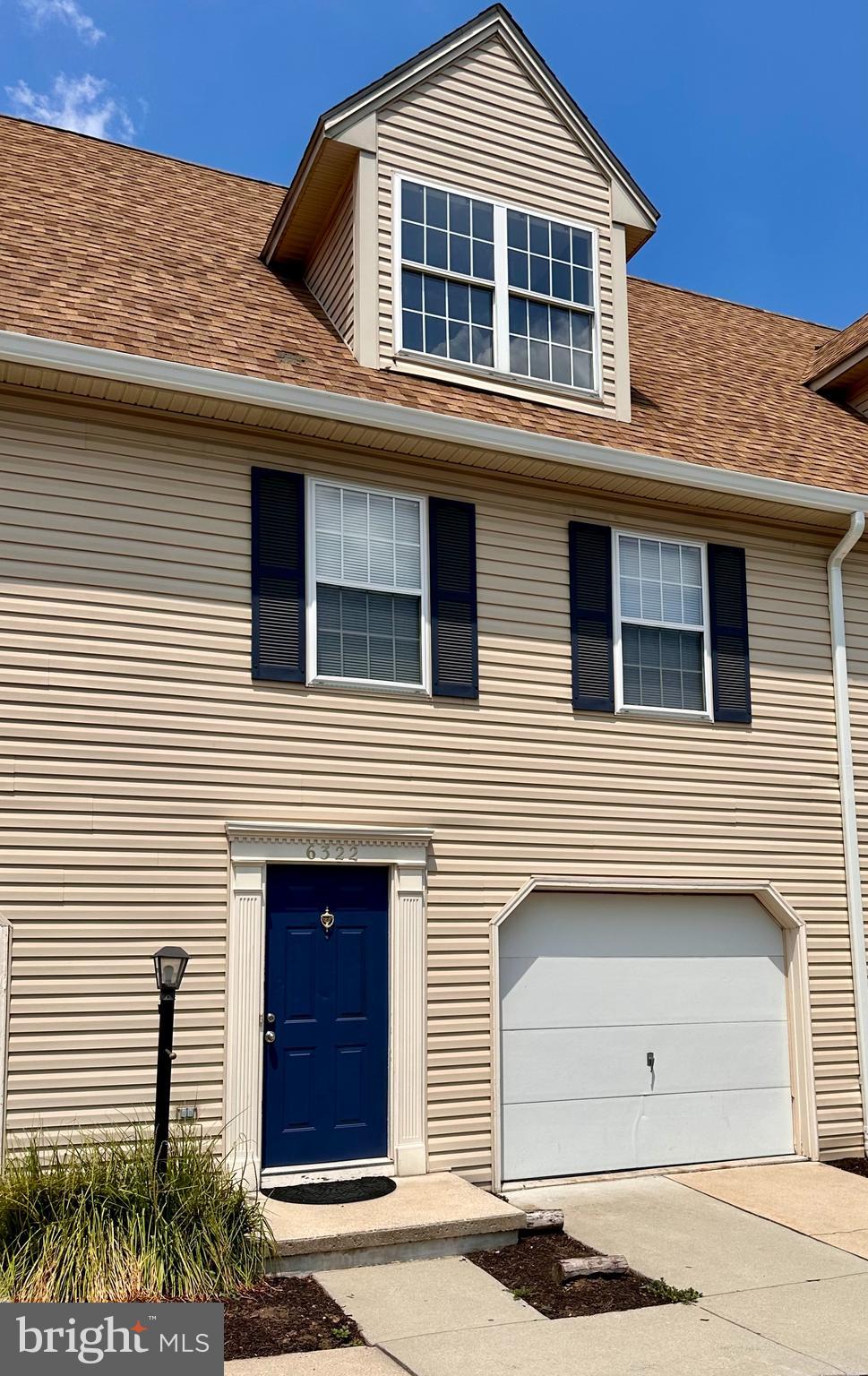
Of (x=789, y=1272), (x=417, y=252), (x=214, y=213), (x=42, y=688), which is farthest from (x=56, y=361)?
(x=789, y=1272)

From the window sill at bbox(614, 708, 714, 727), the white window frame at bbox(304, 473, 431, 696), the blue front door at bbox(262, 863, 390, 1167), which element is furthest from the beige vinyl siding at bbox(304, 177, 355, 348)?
the blue front door at bbox(262, 863, 390, 1167)

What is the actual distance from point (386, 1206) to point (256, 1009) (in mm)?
1435

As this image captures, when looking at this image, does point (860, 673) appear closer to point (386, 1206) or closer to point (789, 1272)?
point (789, 1272)

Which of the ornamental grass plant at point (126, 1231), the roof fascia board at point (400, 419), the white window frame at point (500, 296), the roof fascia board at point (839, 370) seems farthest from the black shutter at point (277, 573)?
the roof fascia board at point (839, 370)

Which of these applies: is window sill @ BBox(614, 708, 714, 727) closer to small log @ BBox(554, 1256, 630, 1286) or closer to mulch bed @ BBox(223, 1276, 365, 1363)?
small log @ BBox(554, 1256, 630, 1286)

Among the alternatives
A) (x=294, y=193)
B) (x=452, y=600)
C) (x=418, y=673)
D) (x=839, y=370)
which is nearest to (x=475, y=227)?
(x=294, y=193)

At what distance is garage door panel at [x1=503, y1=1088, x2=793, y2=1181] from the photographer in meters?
8.83

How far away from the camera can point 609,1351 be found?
5680mm

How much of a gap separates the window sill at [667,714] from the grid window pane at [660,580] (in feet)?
2.35

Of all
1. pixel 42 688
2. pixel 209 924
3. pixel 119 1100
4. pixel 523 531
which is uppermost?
pixel 523 531

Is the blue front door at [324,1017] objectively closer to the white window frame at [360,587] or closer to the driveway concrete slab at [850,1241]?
the white window frame at [360,587]

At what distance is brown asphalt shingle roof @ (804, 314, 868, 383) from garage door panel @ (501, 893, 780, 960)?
18.5 feet

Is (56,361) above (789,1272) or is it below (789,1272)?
above

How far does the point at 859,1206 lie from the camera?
8.45 meters
